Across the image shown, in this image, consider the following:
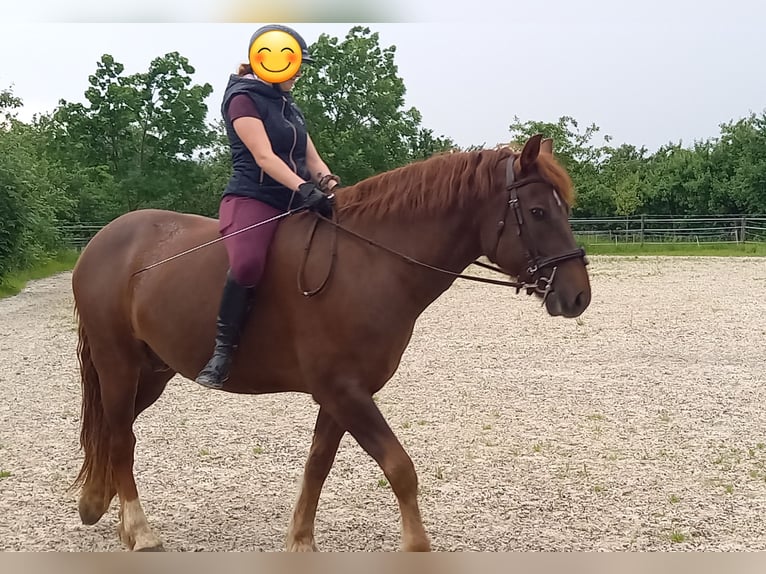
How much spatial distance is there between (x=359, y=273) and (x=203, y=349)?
919 millimetres

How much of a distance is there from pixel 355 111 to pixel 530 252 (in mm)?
14852

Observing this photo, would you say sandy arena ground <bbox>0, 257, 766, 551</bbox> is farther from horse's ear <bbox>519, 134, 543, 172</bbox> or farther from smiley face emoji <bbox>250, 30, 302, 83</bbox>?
smiley face emoji <bbox>250, 30, 302, 83</bbox>

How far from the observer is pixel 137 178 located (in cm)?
2197

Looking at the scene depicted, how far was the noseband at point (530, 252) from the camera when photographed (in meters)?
2.88

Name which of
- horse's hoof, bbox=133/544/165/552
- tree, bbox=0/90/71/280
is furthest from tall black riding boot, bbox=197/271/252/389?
tree, bbox=0/90/71/280

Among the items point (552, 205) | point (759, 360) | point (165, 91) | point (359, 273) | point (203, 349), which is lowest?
point (759, 360)

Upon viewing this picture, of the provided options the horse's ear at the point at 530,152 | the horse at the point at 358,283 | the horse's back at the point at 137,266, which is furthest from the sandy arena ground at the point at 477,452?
the horse's ear at the point at 530,152

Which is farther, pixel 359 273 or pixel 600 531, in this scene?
pixel 600 531

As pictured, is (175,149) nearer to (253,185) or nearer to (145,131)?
(145,131)

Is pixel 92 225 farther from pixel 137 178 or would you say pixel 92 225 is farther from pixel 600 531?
pixel 600 531

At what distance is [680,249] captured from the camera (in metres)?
30.9

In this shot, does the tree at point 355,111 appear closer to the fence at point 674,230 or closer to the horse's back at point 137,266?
the horse's back at point 137,266

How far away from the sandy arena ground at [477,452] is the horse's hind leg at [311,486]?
0.76 ft

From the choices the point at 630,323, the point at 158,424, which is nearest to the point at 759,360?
the point at 630,323
